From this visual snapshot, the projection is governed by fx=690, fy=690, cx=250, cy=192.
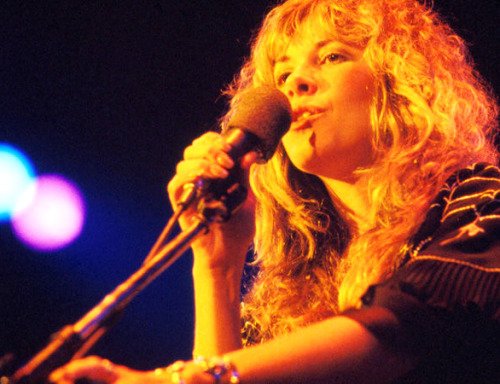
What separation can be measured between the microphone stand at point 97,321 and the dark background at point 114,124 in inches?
80.4

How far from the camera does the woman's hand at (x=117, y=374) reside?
1022 mm

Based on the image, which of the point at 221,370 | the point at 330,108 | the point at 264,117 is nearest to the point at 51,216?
the point at 330,108

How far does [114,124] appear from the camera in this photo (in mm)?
3643

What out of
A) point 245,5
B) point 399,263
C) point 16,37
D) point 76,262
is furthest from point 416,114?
point 16,37

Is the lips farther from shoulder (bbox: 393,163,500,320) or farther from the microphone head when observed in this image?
shoulder (bbox: 393,163,500,320)

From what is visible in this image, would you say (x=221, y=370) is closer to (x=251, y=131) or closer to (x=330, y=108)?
(x=251, y=131)

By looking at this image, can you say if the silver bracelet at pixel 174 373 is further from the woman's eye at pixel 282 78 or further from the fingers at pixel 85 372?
the woman's eye at pixel 282 78

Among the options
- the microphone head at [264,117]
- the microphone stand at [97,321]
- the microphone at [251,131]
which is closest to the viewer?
the microphone stand at [97,321]

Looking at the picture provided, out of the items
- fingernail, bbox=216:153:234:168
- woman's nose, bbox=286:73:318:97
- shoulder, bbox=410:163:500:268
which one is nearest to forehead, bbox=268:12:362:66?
woman's nose, bbox=286:73:318:97

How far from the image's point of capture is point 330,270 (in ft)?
7.58

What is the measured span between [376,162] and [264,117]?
0.61 meters

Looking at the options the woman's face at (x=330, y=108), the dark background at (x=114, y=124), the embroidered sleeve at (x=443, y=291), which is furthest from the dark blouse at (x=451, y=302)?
the dark background at (x=114, y=124)

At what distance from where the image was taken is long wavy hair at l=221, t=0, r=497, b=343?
75.4 inches

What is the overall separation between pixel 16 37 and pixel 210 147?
2.40 m
